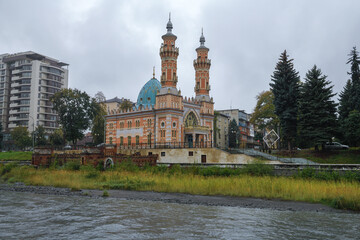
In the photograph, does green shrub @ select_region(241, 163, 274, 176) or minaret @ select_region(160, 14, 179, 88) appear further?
minaret @ select_region(160, 14, 179, 88)

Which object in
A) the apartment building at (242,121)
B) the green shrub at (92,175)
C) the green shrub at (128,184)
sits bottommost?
the green shrub at (128,184)

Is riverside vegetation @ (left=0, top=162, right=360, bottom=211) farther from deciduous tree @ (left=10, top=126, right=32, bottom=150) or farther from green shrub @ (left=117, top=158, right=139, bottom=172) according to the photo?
deciduous tree @ (left=10, top=126, right=32, bottom=150)

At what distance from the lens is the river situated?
13.5 m

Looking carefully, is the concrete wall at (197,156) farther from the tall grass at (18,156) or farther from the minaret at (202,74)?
the tall grass at (18,156)

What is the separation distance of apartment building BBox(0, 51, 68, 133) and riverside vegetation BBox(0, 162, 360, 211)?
59872 mm

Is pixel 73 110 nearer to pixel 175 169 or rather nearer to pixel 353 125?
pixel 175 169

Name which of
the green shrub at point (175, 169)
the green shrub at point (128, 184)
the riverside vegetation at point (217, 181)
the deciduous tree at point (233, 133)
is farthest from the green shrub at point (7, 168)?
the deciduous tree at point (233, 133)

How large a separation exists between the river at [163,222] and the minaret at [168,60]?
35.3m

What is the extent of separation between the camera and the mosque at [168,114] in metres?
53.4

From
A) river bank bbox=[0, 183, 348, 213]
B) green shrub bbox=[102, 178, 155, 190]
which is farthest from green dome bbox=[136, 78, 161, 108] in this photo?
river bank bbox=[0, 183, 348, 213]

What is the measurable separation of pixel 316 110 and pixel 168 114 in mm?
22419

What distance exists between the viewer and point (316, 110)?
39.2 metres

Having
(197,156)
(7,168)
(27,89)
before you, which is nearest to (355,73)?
(197,156)

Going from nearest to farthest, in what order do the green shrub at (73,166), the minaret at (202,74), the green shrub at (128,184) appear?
the green shrub at (128,184) < the green shrub at (73,166) < the minaret at (202,74)
